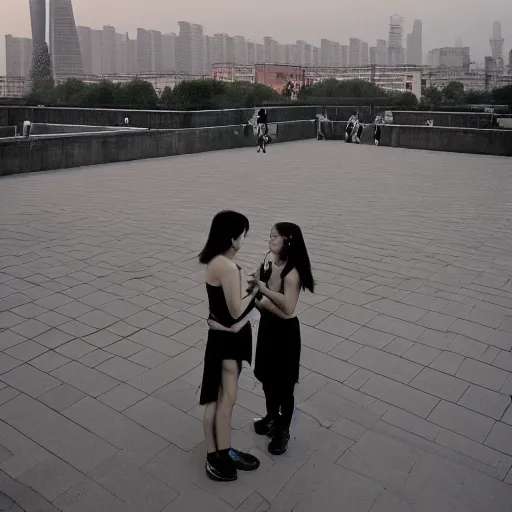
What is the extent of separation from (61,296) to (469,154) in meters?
16.8

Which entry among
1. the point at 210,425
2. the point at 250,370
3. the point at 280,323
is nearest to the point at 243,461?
the point at 210,425

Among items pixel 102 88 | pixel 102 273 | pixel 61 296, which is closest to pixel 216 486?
pixel 61 296

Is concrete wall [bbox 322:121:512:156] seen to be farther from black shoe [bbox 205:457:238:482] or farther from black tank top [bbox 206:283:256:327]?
black shoe [bbox 205:457:238:482]

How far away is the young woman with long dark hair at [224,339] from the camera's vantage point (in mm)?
3150

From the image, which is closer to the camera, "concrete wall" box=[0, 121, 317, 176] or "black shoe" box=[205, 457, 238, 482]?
"black shoe" box=[205, 457, 238, 482]

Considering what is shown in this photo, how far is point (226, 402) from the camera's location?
3303 mm

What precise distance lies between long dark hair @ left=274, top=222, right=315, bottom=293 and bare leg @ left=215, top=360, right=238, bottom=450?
1.94 feet

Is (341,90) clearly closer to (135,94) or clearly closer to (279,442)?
(135,94)

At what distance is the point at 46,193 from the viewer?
1161 cm

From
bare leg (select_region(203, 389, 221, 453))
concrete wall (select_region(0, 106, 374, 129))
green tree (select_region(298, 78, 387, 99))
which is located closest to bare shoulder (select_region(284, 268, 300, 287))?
bare leg (select_region(203, 389, 221, 453))

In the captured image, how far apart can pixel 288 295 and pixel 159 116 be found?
66.3ft

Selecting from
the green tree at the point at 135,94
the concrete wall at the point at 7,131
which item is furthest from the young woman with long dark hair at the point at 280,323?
the green tree at the point at 135,94

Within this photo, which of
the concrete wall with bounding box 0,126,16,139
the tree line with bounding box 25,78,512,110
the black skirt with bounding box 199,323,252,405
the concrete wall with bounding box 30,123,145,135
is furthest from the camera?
the tree line with bounding box 25,78,512,110

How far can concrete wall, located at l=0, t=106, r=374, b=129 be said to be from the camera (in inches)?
889
